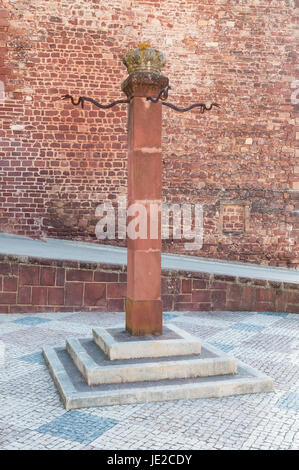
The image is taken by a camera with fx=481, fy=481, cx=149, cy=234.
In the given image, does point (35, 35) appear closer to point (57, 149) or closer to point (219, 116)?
point (57, 149)

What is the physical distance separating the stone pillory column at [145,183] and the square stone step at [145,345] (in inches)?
5.9

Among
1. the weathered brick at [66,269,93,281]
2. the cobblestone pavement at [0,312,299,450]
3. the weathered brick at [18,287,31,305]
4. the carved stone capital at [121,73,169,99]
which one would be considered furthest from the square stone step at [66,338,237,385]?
the weathered brick at [18,287,31,305]

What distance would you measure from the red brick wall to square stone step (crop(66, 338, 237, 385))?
7303 mm

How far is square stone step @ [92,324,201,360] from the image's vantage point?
144 inches

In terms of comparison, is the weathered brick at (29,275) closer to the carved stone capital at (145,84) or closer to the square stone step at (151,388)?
the square stone step at (151,388)

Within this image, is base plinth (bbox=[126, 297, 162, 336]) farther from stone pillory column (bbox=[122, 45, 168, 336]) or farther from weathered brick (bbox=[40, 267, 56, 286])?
weathered brick (bbox=[40, 267, 56, 286])

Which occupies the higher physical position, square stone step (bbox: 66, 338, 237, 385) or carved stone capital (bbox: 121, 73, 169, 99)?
carved stone capital (bbox: 121, 73, 169, 99)

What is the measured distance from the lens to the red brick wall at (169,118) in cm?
1063

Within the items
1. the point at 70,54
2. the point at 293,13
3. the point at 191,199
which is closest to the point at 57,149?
the point at 70,54

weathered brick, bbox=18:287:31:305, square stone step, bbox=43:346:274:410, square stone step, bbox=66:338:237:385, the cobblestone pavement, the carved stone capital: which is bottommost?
the cobblestone pavement

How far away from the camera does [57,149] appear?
425 inches

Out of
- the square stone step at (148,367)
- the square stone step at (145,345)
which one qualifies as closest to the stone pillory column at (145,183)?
the square stone step at (145,345)

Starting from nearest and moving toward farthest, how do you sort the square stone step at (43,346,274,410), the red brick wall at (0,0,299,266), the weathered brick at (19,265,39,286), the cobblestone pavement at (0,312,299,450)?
the cobblestone pavement at (0,312,299,450) < the square stone step at (43,346,274,410) < the weathered brick at (19,265,39,286) < the red brick wall at (0,0,299,266)

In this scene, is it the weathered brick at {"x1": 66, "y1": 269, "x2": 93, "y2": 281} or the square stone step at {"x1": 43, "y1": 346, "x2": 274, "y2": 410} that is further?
the weathered brick at {"x1": 66, "y1": 269, "x2": 93, "y2": 281}
